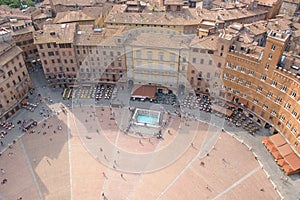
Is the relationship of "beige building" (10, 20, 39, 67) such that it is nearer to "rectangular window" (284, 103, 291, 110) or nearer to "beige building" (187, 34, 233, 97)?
"beige building" (187, 34, 233, 97)

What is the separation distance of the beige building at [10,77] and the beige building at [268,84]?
66.5 metres

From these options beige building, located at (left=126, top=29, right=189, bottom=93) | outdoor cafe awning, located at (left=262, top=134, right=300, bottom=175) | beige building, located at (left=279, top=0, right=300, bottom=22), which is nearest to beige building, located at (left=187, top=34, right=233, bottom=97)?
beige building, located at (left=126, top=29, right=189, bottom=93)

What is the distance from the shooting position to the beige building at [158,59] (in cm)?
7931

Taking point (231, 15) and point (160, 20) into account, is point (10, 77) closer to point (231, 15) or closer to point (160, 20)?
point (160, 20)

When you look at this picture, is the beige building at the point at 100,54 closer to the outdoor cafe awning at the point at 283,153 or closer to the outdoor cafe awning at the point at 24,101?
the outdoor cafe awning at the point at 24,101

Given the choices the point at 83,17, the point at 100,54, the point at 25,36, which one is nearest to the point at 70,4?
the point at 83,17

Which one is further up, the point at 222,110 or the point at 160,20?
the point at 160,20

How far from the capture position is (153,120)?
81.5 meters

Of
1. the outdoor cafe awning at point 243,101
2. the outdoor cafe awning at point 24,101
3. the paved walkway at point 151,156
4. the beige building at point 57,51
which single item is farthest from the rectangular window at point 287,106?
the outdoor cafe awning at point 24,101

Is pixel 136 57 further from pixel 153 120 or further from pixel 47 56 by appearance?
pixel 47 56

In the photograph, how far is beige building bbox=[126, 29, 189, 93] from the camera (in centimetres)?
7931

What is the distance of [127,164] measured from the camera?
66375mm

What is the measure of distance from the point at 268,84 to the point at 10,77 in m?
77.3

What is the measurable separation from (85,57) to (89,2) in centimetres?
4591
